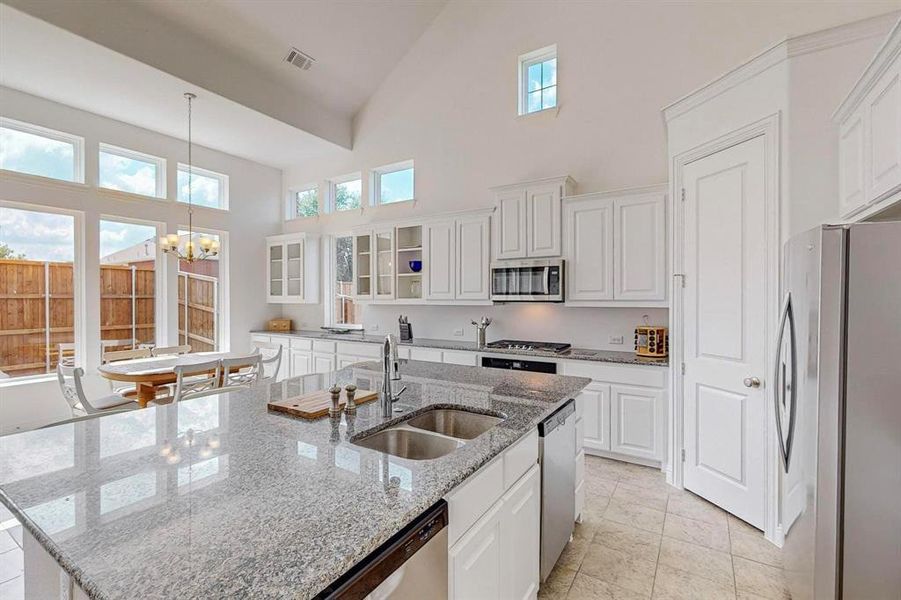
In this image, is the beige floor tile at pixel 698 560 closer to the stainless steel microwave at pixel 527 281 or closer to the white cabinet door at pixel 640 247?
the white cabinet door at pixel 640 247

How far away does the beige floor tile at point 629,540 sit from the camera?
231cm

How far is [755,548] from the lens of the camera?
2355mm

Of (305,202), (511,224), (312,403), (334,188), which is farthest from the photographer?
(305,202)

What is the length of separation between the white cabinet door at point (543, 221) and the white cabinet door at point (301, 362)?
10.8 feet

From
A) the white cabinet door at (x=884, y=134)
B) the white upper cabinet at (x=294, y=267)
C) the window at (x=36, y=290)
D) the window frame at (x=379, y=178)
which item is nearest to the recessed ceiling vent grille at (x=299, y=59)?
the window frame at (x=379, y=178)

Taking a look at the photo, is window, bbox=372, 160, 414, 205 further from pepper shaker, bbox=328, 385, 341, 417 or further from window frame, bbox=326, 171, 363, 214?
pepper shaker, bbox=328, 385, 341, 417

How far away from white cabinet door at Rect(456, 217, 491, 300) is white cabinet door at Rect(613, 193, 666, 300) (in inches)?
52.5

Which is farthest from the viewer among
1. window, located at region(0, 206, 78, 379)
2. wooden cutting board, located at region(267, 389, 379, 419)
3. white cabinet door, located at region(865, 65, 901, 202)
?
window, located at region(0, 206, 78, 379)

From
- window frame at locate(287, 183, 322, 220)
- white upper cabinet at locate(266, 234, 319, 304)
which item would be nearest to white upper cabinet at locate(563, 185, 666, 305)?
white upper cabinet at locate(266, 234, 319, 304)

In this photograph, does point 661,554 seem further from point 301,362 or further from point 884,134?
point 301,362

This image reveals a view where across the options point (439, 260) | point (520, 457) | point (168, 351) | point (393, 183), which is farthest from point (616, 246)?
point (168, 351)

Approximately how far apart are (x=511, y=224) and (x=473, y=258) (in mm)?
598

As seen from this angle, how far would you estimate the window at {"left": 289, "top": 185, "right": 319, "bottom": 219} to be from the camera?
648 centimetres

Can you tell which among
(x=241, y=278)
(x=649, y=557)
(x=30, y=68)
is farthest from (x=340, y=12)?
(x=649, y=557)
